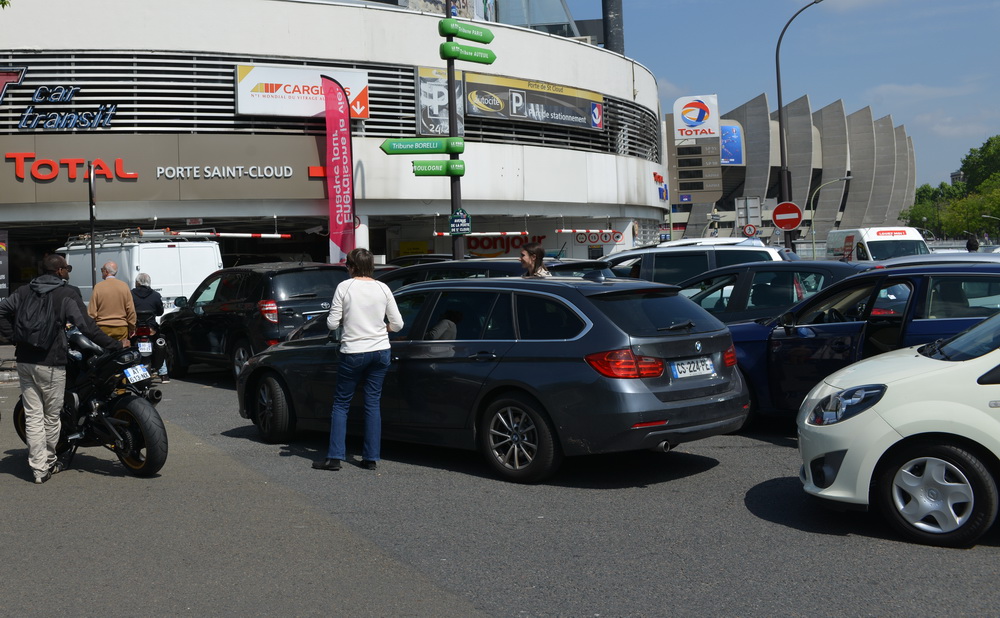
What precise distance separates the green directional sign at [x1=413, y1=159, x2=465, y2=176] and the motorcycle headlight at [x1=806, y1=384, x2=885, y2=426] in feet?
54.5

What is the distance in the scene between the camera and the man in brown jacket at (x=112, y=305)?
41.1 feet

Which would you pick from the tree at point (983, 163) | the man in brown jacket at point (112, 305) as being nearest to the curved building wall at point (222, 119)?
the man in brown jacket at point (112, 305)

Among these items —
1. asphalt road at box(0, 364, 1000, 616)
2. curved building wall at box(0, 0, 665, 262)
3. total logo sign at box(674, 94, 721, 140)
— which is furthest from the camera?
total logo sign at box(674, 94, 721, 140)

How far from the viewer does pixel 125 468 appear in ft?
26.5

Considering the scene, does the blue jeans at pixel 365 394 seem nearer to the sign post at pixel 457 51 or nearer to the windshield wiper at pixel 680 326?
the windshield wiper at pixel 680 326

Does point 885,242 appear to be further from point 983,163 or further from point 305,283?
point 983,163

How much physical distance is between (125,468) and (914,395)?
599cm

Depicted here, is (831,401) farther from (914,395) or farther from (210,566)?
(210,566)

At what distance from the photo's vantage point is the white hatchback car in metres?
5.24

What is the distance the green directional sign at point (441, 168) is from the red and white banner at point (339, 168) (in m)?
5.43

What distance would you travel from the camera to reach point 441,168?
22234mm

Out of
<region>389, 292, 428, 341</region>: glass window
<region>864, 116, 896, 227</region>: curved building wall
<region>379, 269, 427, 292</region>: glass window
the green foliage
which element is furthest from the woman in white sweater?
the green foliage

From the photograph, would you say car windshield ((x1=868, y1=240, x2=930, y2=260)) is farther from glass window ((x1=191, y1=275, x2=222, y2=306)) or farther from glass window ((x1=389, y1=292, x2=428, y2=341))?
glass window ((x1=389, y1=292, x2=428, y2=341))

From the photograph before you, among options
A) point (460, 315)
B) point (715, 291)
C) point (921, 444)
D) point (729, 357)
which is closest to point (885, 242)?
point (715, 291)
